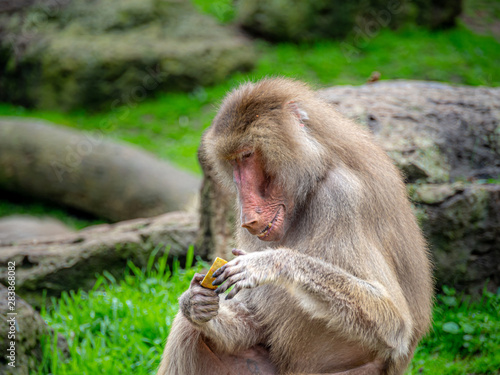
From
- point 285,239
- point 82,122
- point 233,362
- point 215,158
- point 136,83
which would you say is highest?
point 215,158

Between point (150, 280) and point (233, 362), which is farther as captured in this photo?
point (150, 280)

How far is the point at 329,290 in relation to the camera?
300cm

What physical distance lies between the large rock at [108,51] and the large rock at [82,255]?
7052 mm

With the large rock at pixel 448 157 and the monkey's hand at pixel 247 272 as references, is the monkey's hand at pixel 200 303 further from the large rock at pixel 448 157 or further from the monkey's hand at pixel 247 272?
the large rock at pixel 448 157

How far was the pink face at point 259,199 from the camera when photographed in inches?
124

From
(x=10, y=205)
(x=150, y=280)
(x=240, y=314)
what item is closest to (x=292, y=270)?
(x=240, y=314)

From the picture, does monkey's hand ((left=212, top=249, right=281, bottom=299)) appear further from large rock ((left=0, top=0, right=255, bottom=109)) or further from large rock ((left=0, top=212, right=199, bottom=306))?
large rock ((left=0, top=0, right=255, bottom=109))

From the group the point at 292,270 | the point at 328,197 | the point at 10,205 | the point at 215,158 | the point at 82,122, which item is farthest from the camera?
the point at 82,122

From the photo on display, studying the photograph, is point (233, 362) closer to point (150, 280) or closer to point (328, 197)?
point (328, 197)

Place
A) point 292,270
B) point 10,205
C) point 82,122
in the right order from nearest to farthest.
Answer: point 292,270 < point 10,205 < point 82,122

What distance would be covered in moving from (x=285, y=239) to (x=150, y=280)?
242 centimetres

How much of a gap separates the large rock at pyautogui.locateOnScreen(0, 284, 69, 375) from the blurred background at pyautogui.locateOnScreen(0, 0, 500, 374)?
3cm

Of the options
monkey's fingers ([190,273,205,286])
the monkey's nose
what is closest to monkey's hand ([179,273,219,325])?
monkey's fingers ([190,273,205,286])

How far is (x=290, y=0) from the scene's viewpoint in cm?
1316
